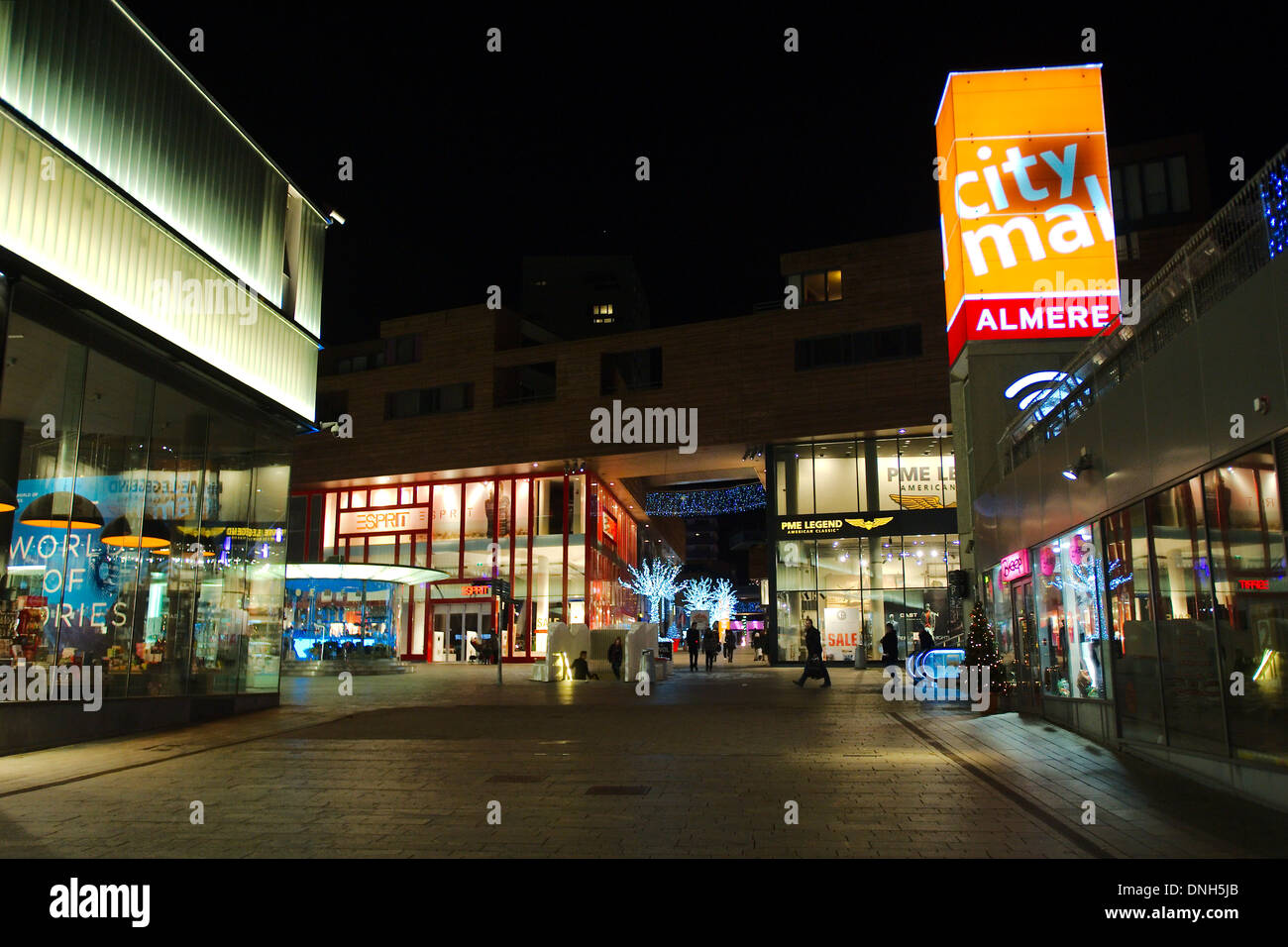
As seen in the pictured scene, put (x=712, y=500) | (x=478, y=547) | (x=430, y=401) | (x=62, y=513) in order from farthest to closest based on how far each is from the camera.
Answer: (x=712, y=500), (x=478, y=547), (x=430, y=401), (x=62, y=513)

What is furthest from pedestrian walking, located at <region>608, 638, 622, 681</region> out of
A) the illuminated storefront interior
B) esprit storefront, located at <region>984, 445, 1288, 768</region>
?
esprit storefront, located at <region>984, 445, 1288, 768</region>

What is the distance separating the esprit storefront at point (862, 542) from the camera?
120 ft

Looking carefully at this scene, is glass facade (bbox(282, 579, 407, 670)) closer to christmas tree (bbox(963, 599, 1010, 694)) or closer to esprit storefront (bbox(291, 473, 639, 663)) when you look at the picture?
esprit storefront (bbox(291, 473, 639, 663))

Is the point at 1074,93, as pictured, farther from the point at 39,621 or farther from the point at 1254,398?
the point at 39,621

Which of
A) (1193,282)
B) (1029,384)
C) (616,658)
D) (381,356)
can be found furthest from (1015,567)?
(381,356)

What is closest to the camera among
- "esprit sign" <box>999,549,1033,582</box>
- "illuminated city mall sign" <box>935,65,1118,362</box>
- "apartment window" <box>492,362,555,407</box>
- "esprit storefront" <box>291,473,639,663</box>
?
"esprit sign" <box>999,549,1033,582</box>

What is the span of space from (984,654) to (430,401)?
110ft

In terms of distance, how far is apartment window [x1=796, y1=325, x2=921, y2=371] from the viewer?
36.2 meters

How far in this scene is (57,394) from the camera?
38.7 feet

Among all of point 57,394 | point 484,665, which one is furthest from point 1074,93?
point 484,665

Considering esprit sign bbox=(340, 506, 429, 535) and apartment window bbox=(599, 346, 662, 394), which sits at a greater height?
apartment window bbox=(599, 346, 662, 394)

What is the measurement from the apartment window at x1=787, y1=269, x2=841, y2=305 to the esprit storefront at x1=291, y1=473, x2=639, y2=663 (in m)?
13.3

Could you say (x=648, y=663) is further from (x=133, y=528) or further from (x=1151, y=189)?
(x=1151, y=189)

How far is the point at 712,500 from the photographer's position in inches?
1999
